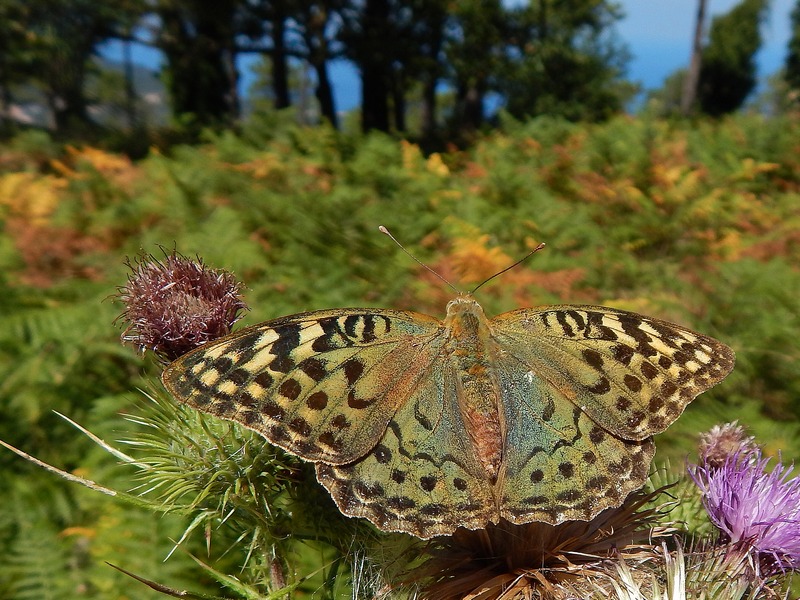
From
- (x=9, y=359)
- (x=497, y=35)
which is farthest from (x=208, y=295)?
(x=497, y=35)

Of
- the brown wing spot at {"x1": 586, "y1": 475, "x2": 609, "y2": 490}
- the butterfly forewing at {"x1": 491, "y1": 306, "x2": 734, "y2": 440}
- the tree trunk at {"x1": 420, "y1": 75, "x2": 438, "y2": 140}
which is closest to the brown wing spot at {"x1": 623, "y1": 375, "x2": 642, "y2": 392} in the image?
the butterfly forewing at {"x1": 491, "y1": 306, "x2": 734, "y2": 440}

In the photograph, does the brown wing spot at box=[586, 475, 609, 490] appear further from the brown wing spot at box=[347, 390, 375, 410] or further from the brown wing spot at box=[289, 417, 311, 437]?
the brown wing spot at box=[289, 417, 311, 437]

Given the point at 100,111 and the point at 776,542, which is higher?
the point at 100,111

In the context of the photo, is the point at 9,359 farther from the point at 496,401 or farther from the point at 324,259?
the point at 496,401

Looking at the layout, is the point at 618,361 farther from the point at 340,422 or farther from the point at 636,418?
the point at 340,422

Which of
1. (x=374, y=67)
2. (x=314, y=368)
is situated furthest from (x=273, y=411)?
(x=374, y=67)

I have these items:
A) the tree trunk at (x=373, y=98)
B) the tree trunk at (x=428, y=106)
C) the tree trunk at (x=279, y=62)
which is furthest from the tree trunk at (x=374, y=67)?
the tree trunk at (x=428, y=106)
